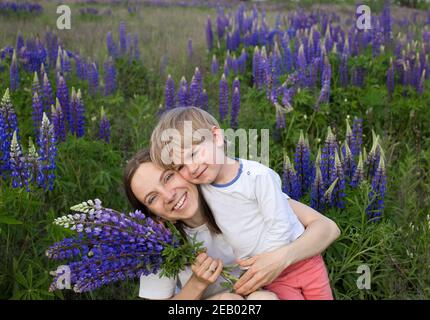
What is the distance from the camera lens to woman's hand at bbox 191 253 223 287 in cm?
235

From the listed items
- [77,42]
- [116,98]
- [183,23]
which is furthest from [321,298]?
[183,23]

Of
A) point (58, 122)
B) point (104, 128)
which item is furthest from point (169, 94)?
point (58, 122)

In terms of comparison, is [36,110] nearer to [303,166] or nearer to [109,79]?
[109,79]

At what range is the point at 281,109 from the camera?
449cm

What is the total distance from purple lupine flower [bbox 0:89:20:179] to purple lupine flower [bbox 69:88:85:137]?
0.61m

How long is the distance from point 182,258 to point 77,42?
20.5 ft

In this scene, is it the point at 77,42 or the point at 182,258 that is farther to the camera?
the point at 77,42

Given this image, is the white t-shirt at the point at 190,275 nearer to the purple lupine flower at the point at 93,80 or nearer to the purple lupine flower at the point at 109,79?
the purple lupine flower at the point at 93,80

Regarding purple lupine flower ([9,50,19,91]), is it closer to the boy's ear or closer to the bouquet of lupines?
the bouquet of lupines

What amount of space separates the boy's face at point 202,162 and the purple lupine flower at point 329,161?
1085 mm

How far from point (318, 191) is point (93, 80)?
2.75 m

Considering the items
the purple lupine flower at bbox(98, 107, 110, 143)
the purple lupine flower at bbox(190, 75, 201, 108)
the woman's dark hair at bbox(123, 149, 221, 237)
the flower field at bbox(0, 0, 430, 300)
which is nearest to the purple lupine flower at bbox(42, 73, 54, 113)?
the flower field at bbox(0, 0, 430, 300)

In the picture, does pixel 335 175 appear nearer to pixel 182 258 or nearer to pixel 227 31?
pixel 182 258
